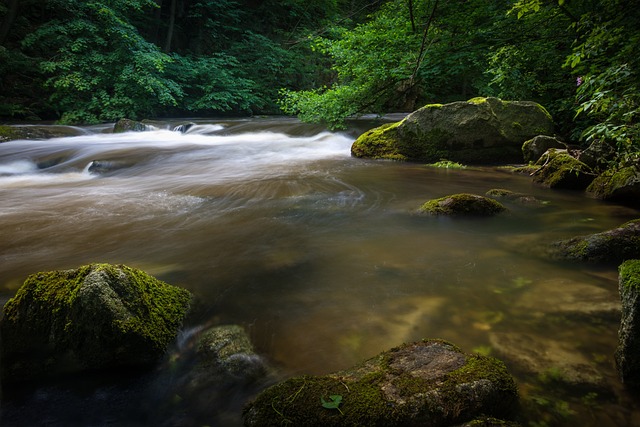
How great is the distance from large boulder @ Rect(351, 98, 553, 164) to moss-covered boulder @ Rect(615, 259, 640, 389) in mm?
8565

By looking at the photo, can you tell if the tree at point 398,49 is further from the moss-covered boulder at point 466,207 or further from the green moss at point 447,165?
the green moss at point 447,165

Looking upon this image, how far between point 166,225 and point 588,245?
16.8 feet

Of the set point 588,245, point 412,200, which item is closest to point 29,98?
point 412,200

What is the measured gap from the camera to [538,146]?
30.6 feet

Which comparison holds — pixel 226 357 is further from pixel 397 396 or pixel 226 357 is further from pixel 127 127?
pixel 127 127

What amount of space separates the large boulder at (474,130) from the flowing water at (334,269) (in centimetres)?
159

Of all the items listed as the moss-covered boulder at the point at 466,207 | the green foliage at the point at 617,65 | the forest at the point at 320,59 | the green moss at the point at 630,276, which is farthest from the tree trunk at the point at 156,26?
the green moss at the point at 630,276

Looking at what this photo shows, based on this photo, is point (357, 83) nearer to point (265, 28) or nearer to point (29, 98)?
point (29, 98)

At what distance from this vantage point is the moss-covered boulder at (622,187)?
5.88 m

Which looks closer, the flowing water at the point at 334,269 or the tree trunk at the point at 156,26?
the flowing water at the point at 334,269

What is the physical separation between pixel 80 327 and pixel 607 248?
4.51 meters

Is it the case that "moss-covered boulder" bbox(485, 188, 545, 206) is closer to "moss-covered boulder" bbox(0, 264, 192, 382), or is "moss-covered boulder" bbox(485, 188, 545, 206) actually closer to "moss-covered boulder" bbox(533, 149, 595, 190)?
"moss-covered boulder" bbox(533, 149, 595, 190)

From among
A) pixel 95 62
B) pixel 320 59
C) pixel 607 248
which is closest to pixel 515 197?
pixel 607 248

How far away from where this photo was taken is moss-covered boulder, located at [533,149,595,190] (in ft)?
23.4
